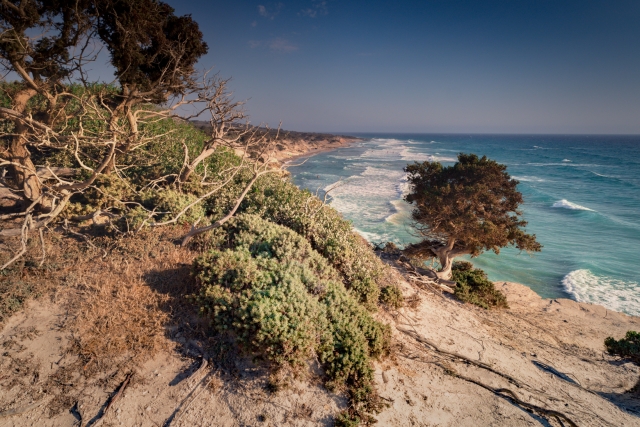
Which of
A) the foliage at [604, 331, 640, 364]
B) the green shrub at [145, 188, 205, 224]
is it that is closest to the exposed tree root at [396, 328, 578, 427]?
the foliage at [604, 331, 640, 364]

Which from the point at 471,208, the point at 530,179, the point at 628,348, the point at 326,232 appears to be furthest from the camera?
the point at 530,179

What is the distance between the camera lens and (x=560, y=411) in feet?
17.7

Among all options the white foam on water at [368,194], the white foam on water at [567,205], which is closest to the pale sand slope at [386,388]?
the white foam on water at [368,194]

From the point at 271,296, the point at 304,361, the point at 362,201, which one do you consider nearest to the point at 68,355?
the point at 271,296

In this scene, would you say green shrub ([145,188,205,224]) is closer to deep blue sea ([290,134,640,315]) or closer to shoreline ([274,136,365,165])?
deep blue sea ([290,134,640,315])

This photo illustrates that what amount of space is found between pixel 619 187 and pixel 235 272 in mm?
48080

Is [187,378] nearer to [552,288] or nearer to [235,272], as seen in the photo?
[235,272]

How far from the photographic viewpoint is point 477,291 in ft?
38.5

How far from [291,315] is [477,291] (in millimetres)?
9120

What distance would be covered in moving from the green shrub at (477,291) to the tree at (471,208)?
26.3 inches

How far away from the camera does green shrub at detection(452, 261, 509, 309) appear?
11.0 metres

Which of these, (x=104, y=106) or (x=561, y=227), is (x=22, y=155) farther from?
(x=561, y=227)

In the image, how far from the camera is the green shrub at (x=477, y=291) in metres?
11.0

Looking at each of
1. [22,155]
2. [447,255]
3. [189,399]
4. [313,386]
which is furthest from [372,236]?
[189,399]
